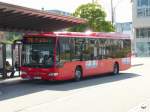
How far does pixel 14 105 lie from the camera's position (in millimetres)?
13609

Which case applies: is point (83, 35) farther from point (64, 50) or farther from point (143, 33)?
point (143, 33)

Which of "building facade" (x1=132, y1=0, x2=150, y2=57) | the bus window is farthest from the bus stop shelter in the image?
"building facade" (x1=132, y1=0, x2=150, y2=57)

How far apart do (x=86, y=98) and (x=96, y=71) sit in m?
9.68

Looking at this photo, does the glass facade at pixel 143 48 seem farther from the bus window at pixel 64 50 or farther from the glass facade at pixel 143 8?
the bus window at pixel 64 50

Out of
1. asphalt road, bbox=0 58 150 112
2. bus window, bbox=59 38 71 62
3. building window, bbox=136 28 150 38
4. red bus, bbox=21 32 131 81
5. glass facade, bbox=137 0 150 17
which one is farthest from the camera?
building window, bbox=136 28 150 38

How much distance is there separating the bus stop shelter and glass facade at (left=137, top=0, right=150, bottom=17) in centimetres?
5427

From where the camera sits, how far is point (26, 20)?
23.5 m


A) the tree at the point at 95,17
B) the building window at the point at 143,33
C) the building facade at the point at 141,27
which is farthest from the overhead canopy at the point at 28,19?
the building window at the point at 143,33

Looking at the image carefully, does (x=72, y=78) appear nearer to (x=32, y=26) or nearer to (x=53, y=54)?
(x=53, y=54)

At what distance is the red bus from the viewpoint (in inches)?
822

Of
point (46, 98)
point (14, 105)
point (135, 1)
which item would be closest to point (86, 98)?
point (46, 98)

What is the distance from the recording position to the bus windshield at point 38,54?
20906mm

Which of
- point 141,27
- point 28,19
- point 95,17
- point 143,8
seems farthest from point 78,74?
point 143,8

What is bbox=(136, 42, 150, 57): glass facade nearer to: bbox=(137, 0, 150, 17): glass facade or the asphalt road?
bbox=(137, 0, 150, 17): glass facade
